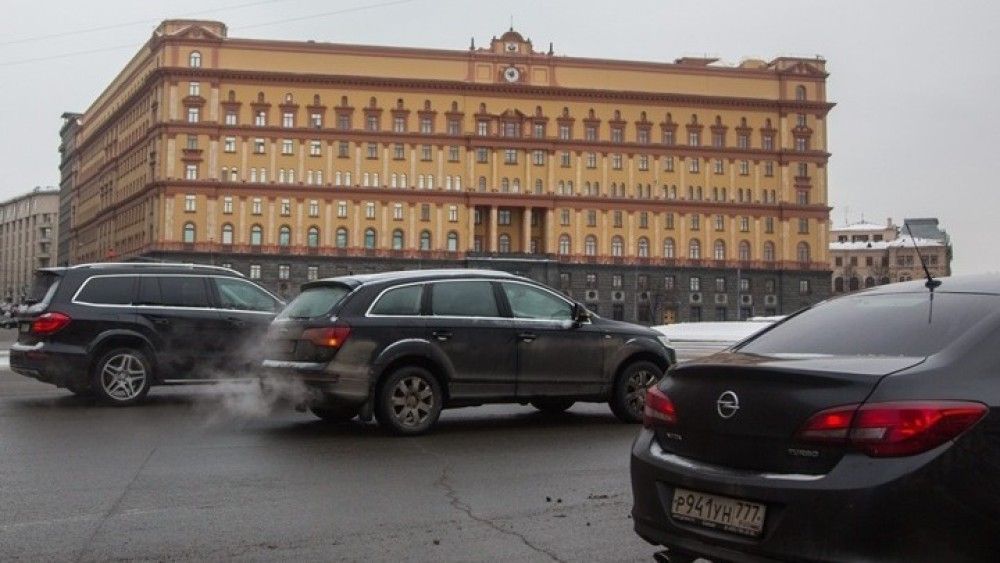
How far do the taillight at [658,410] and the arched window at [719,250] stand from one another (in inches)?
4062

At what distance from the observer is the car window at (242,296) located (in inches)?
531

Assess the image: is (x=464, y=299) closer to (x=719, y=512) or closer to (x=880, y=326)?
(x=880, y=326)

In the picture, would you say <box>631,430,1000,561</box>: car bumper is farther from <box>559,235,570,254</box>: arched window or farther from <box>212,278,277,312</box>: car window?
<box>559,235,570,254</box>: arched window

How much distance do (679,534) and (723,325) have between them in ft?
165

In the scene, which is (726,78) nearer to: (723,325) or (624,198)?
(624,198)

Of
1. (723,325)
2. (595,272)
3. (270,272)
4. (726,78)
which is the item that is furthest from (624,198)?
(723,325)

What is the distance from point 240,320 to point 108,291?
1.70 meters

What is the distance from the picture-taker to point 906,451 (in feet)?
12.1

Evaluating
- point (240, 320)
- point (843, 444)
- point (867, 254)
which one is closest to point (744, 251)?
point (867, 254)

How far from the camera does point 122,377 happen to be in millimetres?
12734

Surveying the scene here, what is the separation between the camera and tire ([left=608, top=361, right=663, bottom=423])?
11242mm

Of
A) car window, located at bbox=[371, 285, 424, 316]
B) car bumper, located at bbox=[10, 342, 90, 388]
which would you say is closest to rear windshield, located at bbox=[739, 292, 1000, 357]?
car window, located at bbox=[371, 285, 424, 316]

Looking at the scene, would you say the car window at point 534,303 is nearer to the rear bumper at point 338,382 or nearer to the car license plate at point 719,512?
the rear bumper at point 338,382

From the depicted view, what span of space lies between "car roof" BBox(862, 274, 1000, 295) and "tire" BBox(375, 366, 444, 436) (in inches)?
223
